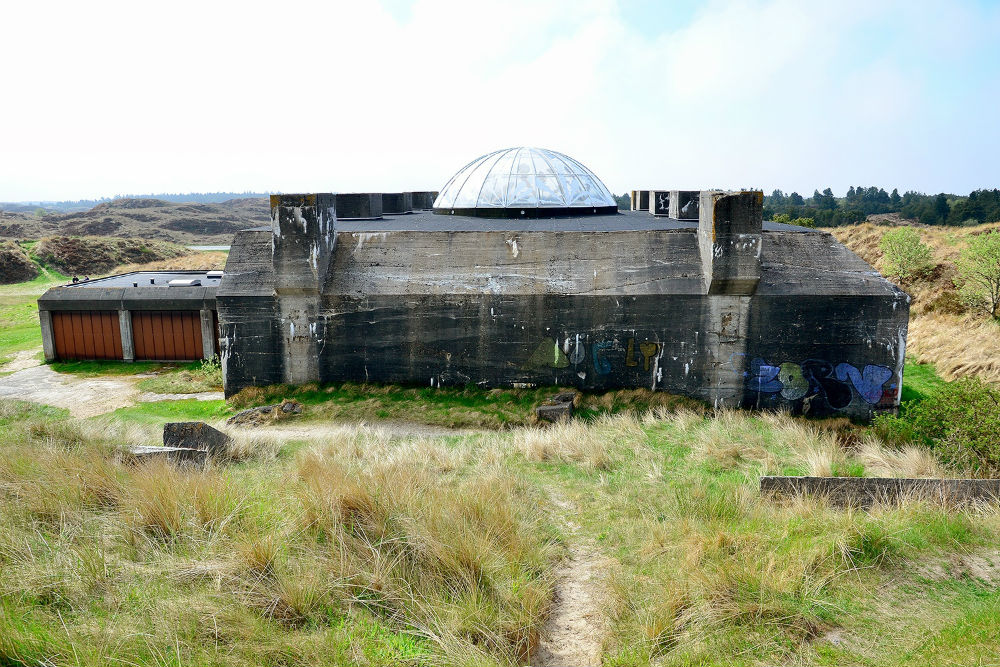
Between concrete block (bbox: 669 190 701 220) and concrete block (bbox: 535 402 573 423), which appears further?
concrete block (bbox: 669 190 701 220)

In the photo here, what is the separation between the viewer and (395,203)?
26891 millimetres

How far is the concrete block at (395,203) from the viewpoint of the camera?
86.7ft

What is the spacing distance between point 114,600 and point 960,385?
39.2 ft

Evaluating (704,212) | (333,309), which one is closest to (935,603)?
(704,212)

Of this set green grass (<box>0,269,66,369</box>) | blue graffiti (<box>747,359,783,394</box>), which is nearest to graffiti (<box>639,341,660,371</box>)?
blue graffiti (<box>747,359,783,394</box>)

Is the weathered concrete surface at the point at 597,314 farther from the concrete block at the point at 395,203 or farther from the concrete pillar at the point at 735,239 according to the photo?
the concrete block at the point at 395,203

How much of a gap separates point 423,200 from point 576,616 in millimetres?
27458

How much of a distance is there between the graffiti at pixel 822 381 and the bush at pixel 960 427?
295 cm

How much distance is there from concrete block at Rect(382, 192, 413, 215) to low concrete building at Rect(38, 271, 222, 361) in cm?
842

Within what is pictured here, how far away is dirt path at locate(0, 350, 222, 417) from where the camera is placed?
1608 centimetres

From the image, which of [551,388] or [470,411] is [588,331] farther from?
[470,411]

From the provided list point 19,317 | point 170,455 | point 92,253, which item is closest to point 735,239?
point 170,455

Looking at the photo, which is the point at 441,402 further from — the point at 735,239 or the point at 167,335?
the point at 167,335

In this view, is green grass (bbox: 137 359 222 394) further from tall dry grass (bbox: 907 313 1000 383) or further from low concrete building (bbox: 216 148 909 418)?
tall dry grass (bbox: 907 313 1000 383)
